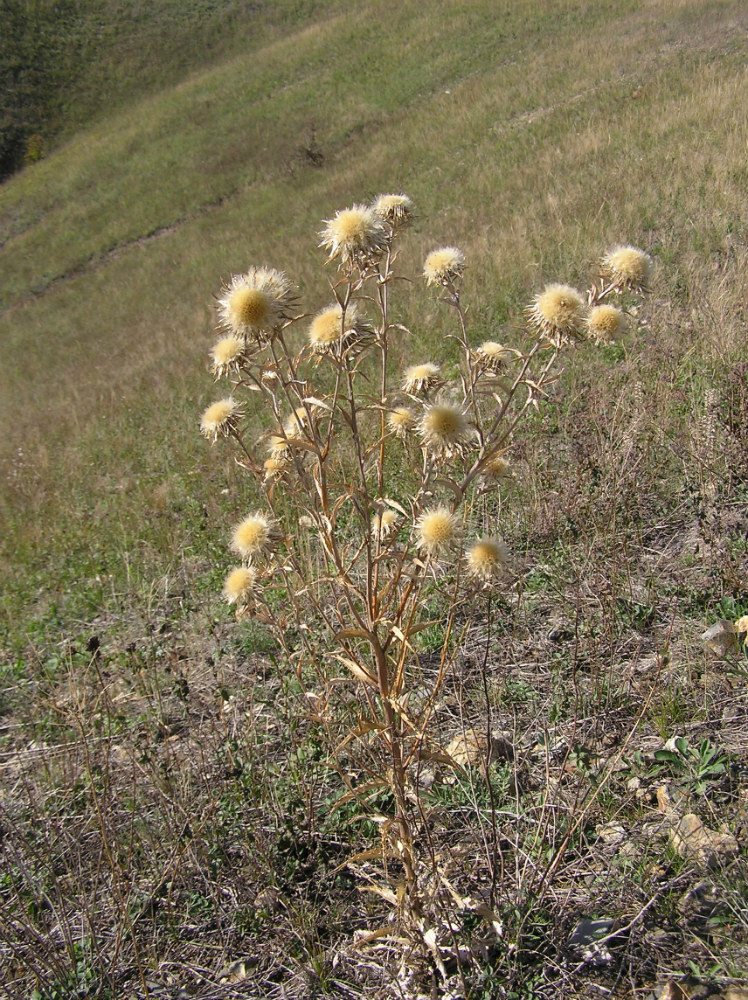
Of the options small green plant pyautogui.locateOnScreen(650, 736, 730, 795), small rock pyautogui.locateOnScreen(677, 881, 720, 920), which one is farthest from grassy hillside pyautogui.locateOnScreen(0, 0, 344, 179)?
small rock pyautogui.locateOnScreen(677, 881, 720, 920)

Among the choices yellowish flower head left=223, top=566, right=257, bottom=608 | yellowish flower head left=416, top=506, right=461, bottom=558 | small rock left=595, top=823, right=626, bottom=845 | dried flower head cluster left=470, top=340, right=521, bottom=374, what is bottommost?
small rock left=595, top=823, right=626, bottom=845

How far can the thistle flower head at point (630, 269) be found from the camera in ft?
Answer: 5.37

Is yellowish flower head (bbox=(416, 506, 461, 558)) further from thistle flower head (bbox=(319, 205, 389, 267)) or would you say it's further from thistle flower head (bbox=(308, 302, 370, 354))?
thistle flower head (bbox=(319, 205, 389, 267))

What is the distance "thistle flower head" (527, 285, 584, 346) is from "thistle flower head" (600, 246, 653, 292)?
5.4 inches

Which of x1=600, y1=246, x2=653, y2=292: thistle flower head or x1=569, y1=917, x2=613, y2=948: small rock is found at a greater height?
x1=600, y1=246, x2=653, y2=292: thistle flower head

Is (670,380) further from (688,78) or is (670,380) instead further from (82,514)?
(688,78)

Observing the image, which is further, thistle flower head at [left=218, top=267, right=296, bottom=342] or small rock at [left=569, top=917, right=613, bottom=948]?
small rock at [left=569, top=917, right=613, bottom=948]

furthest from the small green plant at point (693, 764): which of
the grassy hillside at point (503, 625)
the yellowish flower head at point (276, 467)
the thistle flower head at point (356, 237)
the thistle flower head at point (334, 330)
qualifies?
the thistle flower head at point (356, 237)

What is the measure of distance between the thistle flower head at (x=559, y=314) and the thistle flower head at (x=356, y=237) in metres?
0.41

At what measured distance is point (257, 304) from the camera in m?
1.47

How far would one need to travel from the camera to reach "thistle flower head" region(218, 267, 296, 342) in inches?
57.7

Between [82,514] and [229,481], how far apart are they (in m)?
1.60

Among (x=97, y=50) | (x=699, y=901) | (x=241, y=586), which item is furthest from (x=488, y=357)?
(x=97, y=50)

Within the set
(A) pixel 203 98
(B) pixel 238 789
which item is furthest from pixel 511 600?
(A) pixel 203 98
